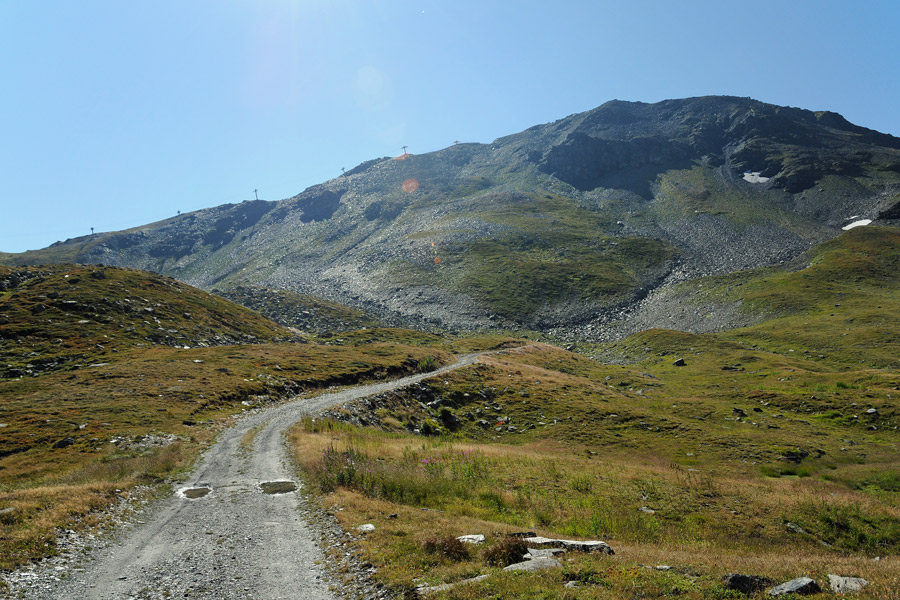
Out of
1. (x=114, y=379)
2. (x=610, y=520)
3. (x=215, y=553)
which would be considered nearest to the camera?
(x=215, y=553)

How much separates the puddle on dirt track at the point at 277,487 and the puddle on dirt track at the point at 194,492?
2304 millimetres

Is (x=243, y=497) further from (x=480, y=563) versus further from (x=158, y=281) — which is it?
(x=158, y=281)

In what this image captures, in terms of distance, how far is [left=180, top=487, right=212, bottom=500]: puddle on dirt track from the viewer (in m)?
18.5

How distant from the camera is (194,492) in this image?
1903 centimetres

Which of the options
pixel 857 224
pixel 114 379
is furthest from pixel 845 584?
pixel 857 224

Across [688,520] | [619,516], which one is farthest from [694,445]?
[619,516]

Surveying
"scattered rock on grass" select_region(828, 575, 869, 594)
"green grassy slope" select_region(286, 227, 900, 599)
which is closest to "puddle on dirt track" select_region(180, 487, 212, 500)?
"green grassy slope" select_region(286, 227, 900, 599)

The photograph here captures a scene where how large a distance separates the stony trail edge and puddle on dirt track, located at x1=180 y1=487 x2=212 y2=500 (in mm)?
43

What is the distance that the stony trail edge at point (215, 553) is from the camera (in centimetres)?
1052

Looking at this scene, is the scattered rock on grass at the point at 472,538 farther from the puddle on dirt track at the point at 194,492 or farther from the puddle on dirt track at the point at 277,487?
the puddle on dirt track at the point at 194,492

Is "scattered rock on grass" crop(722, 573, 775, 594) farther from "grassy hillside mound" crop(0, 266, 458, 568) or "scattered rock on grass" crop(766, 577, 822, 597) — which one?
"grassy hillside mound" crop(0, 266, 458, 568)

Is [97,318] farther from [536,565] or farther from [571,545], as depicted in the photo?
[536,565]

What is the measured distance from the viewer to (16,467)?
23.9 m

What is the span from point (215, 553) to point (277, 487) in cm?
667
